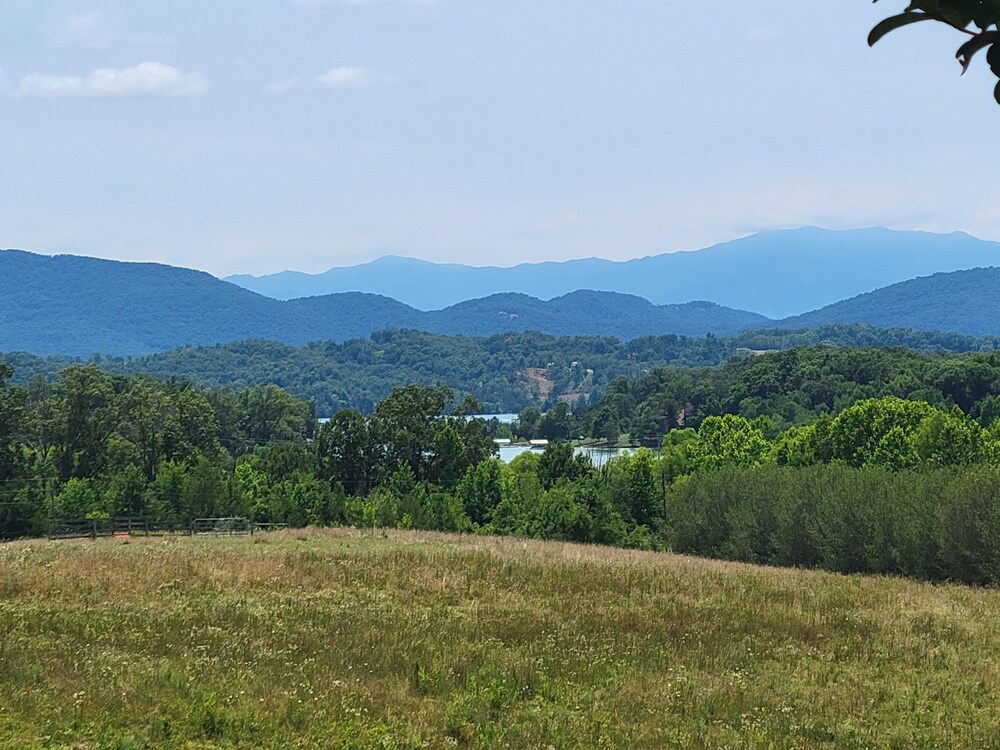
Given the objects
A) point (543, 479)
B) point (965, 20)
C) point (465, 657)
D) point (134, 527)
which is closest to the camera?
point (965, 20)

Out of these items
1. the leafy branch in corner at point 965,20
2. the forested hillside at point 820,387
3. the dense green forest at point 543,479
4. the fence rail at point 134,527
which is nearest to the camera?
the leafy branch in corner at point 965,20

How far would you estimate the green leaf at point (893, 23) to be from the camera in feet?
8.06

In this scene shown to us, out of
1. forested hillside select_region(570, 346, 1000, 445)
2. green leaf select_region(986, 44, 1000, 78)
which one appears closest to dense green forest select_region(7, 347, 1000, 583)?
forested hillside select_region(570, 346, 1000, 445)

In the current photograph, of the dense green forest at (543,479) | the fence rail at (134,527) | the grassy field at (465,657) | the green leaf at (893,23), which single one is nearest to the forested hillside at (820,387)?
the dense green forest at (543,479)

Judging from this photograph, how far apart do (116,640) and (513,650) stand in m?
7.50

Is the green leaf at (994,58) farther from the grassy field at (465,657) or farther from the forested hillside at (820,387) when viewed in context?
the forested hillside at (820,387)

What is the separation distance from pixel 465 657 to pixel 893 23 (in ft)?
62.1

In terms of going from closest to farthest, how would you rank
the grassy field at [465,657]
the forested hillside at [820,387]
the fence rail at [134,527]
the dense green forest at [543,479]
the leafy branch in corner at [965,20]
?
the leafy branch in corner at [965,20] → the grassy field at [465,657] → the fence rail at [134,527] → the dense green forest at [543,479] → the forested hillside at [820,387]

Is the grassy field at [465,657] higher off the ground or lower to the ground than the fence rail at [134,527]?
higher

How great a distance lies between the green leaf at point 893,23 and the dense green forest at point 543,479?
52.7 m

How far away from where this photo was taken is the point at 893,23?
254 cm

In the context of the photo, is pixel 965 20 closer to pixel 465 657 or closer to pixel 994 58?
pixel 994 58

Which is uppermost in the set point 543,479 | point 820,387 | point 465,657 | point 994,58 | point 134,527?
point 994,58

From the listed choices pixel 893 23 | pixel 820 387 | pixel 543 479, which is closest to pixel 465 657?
pixel 893 23
